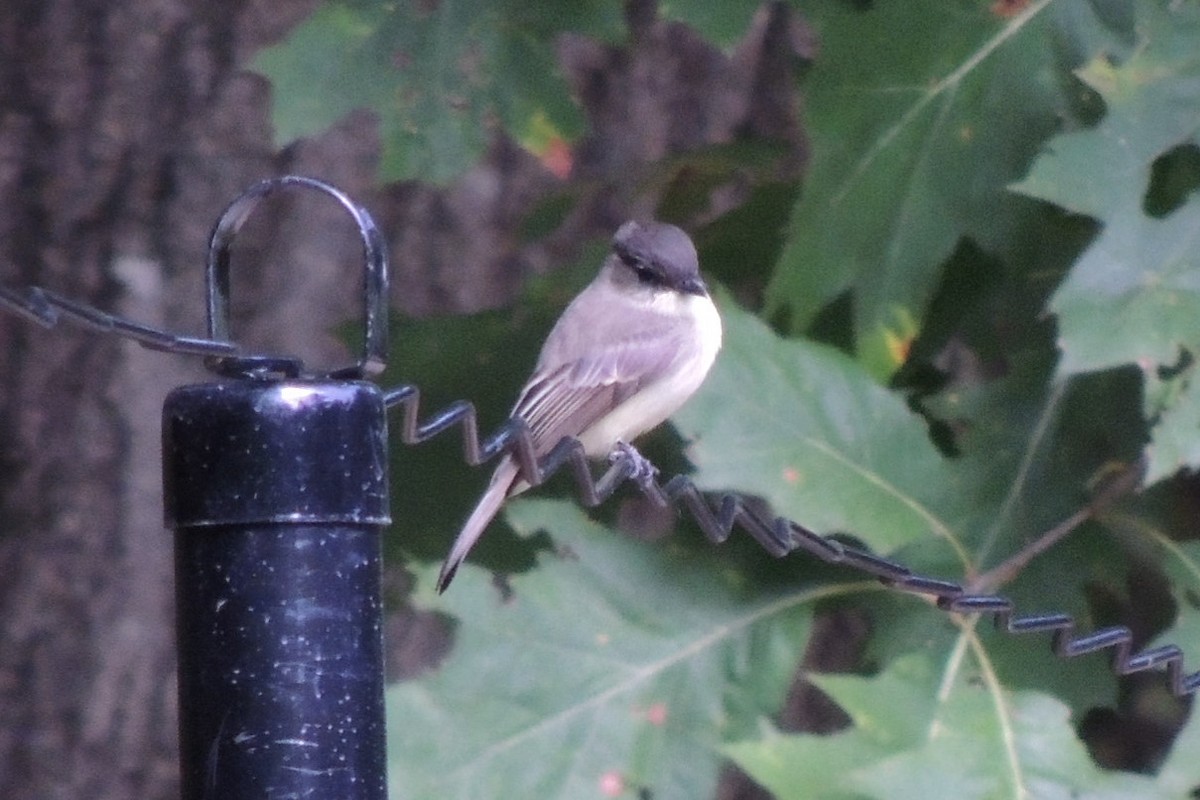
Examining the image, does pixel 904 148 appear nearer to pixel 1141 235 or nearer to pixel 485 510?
pixel 1141 235

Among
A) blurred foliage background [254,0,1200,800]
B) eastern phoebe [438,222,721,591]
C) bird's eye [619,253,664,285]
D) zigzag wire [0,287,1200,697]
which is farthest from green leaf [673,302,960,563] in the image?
bird's eye [619,253,664,285]

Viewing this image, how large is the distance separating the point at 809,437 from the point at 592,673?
0.55 m

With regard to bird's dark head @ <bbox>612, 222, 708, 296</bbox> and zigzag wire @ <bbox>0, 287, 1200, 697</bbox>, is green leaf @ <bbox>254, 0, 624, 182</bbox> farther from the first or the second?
zigzag wire @ <bbox>0, 287, 1200, 697</bbox>

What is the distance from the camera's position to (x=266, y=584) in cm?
153

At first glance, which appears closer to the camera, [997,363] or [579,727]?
[579,727]

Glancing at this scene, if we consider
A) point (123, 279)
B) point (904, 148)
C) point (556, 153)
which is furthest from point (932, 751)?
point (123, 279)

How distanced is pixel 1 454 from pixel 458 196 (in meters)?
1.20

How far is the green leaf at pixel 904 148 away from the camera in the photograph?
3150 millimetres

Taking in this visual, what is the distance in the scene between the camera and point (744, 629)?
3125 mm

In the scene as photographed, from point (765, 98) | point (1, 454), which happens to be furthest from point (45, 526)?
point (765, 98)

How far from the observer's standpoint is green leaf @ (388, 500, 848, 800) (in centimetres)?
287

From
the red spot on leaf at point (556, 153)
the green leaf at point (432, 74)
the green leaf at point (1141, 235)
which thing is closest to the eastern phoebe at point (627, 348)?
the red spot on leaf at point (556, 153)

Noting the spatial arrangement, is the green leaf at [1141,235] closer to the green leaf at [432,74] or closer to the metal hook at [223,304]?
the green leaf at [432,74]

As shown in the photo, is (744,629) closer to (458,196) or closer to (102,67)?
(458,196)
